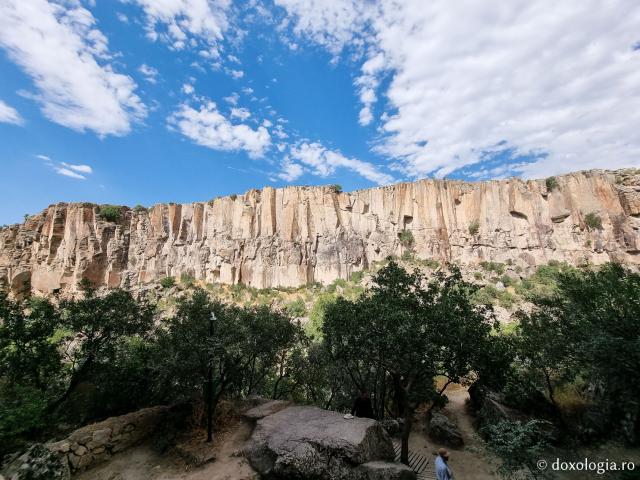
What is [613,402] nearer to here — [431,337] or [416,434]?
[431,337]

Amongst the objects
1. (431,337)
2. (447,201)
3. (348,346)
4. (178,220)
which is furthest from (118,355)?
(447,201)

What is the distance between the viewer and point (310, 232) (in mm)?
52594

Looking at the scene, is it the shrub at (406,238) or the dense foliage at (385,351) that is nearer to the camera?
the dense foliage at (385,351)

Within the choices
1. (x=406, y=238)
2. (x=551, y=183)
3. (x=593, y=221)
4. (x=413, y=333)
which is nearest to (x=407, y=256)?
(x=406, y=238)

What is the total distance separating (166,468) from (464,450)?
11.2 meters

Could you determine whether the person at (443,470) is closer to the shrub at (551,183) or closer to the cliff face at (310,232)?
the cliff face at (310,232)

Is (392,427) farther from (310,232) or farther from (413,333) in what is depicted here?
(310,232)

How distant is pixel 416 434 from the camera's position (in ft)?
Answer: 48.3

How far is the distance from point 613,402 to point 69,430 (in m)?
16.9

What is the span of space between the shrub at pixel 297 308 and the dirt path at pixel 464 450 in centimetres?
2458

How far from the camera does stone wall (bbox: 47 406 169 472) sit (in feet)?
29.5

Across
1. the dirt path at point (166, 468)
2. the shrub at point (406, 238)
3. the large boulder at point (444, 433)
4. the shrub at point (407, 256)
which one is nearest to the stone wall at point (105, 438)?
the dirt path at point (166, 468)

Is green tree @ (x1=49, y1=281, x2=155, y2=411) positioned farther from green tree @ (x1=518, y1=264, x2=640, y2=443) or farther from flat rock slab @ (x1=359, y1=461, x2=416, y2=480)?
green tree @ (x1=518, y1=264, x2=640, y2=443)

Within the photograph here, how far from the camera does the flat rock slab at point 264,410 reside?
1111 cm
